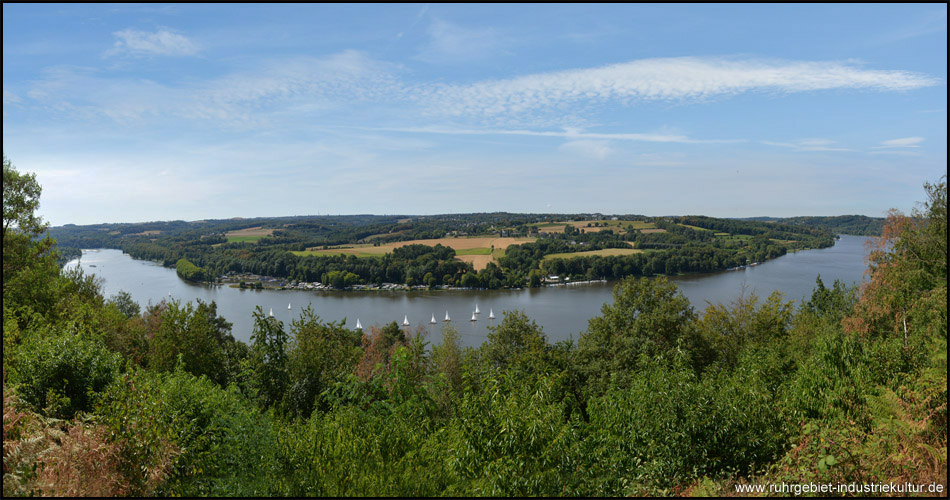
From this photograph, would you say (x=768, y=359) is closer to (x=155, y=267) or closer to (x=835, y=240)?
(x=155, y=267)

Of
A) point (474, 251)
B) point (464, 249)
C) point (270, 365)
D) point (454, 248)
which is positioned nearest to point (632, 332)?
point (270, 365)

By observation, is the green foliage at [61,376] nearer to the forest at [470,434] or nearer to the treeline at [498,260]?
the forest at [470,434]

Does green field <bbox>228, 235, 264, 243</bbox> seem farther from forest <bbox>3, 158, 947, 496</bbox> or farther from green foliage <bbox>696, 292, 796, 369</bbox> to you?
green foliage <bbox>696, 292, 796, 369</bbox>

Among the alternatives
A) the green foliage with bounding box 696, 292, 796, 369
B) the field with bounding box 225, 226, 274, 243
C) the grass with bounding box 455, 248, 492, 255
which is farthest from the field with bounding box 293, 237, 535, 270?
the green foliage with bounding box 696, 292, 796, 369

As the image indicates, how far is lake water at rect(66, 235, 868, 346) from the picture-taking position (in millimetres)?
37531

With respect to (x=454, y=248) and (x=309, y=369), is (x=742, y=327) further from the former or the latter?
(x=454, y=248)

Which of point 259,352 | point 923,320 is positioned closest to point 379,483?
point 259,352

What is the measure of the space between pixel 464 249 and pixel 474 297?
26763 mm

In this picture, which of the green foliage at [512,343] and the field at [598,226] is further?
the field at [598,226]

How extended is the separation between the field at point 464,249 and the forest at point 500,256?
88.3 inches

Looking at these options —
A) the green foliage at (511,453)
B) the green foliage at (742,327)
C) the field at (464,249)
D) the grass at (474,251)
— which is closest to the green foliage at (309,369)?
the green foliage at (511,453)

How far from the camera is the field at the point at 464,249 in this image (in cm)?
7035

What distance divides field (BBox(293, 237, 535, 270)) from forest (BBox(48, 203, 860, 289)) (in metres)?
2.24

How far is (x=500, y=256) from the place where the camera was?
230ft
